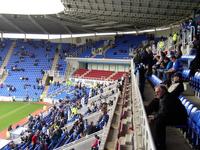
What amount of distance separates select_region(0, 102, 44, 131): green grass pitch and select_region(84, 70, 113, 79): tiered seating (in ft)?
26.1

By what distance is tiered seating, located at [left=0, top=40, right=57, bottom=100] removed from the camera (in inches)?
1497

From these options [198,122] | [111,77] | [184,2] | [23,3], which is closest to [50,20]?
[23,3]

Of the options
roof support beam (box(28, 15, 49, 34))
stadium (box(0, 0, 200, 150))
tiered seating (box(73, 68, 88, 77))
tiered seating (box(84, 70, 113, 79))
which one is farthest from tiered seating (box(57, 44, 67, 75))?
roof support beam (box(28, 15, 49, 34))

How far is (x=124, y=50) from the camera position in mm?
42219

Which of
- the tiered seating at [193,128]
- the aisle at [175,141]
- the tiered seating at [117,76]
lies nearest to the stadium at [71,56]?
the tiered seating at [117,76]

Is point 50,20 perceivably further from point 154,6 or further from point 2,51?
point 154,6

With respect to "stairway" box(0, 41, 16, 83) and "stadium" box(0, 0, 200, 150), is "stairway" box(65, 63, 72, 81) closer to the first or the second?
"stadium" box(0, 0, 200, 150)

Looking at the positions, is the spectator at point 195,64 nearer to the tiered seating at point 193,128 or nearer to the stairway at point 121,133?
the stairway at point 121,133

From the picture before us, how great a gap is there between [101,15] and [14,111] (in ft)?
38.9

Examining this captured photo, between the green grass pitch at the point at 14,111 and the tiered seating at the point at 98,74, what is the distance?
Answer: 26.1ft

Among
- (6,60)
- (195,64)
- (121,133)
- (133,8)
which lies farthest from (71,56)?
(121,133)

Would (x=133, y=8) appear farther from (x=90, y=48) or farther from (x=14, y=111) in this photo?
(x=90, y=48)

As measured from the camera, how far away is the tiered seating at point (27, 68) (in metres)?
38.0

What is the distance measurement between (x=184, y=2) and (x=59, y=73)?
20.8 m
